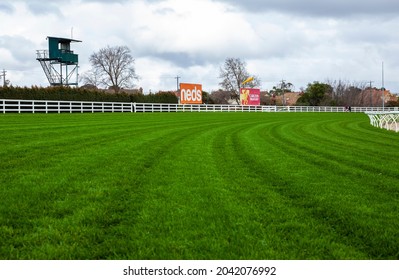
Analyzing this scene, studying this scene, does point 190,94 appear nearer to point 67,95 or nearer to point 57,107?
point 67,95

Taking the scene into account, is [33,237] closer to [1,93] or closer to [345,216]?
[345,216]

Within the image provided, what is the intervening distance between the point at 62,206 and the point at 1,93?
130 feet

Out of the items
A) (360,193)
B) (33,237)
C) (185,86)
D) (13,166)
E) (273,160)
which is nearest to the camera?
(33,237)

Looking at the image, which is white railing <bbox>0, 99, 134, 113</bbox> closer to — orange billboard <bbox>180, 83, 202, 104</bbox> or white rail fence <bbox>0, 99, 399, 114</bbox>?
white rail fence <bbox>0, 99, 399, 114</bbox>

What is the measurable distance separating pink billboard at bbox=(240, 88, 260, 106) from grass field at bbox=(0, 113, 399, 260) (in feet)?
196

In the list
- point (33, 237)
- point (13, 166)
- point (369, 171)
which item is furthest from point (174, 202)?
point (369, 171)

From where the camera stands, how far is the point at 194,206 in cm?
569

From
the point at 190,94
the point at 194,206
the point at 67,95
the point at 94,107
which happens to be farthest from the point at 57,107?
the point at 194,206

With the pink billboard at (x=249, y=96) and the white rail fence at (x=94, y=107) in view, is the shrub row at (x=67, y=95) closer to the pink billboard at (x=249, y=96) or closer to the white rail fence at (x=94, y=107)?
the white rail fence at (x=94, y=107)

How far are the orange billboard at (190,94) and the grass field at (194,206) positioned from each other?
50.4 m

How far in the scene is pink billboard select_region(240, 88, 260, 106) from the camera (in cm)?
6981

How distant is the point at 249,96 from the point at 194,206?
2595 inches

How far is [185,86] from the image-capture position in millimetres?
60812

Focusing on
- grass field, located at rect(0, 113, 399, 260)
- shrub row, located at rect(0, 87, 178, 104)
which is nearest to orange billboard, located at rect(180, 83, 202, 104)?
shrub row, located at rect(0, 87, 178, 104)
